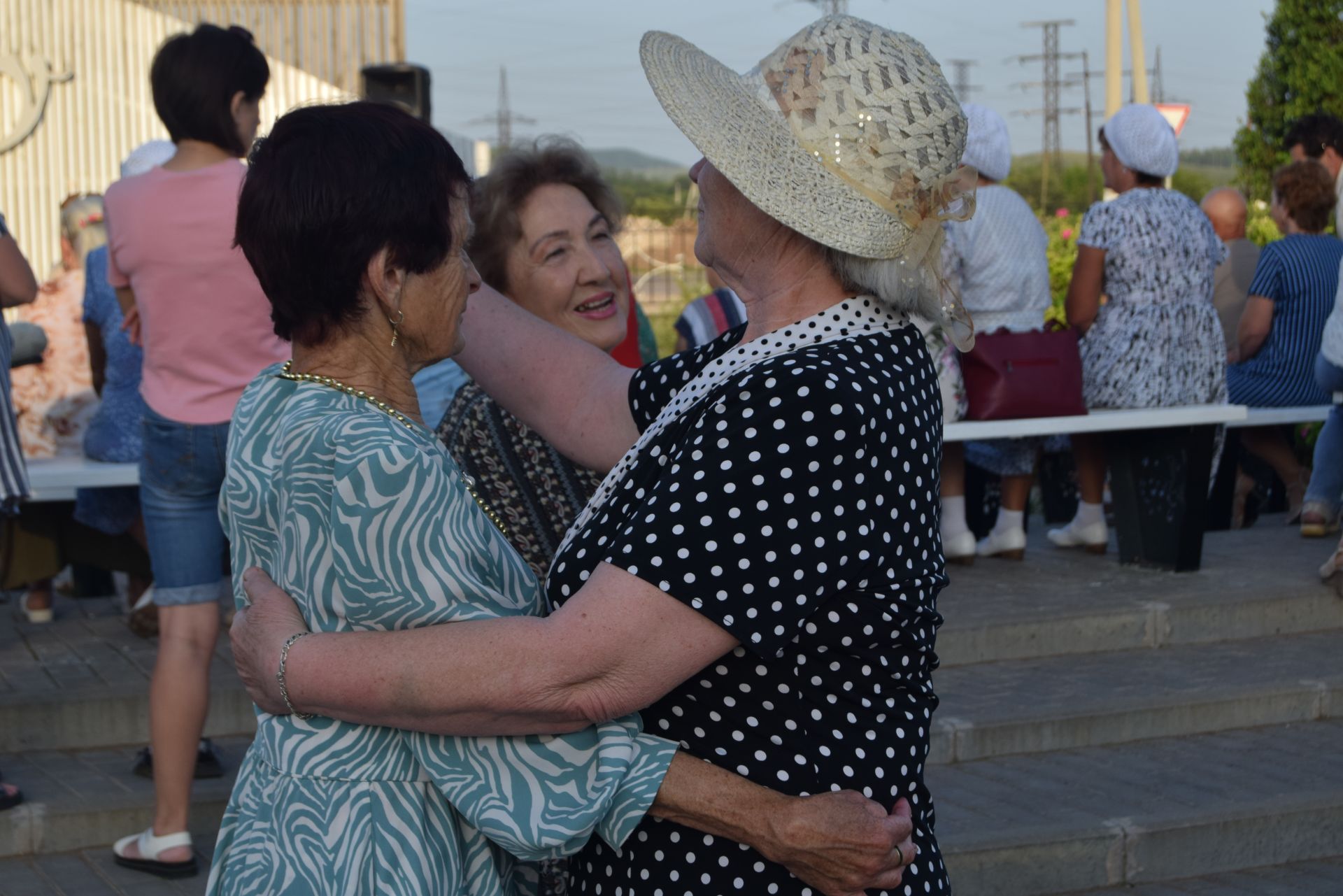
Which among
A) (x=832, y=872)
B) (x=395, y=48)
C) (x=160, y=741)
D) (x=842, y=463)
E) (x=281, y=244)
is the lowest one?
(x=160, y=741)

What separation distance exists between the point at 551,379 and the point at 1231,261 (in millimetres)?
8361

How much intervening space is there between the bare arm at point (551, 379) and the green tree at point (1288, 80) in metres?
16.4

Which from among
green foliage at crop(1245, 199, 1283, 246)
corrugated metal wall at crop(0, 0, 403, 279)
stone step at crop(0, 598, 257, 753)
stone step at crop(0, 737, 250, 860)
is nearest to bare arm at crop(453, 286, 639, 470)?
stone step at crop(0, 737, 250, 860)

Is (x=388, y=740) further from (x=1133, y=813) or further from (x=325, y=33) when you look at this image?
(x=325, y=33)

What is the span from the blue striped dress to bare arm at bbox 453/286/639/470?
6.73m

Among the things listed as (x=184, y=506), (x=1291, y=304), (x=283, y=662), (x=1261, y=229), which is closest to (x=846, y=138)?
(x=283, y=662)

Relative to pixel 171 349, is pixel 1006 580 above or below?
below

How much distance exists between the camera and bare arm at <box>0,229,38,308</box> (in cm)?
434

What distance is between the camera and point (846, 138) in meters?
1.88

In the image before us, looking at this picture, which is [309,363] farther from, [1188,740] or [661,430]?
[1188,740]

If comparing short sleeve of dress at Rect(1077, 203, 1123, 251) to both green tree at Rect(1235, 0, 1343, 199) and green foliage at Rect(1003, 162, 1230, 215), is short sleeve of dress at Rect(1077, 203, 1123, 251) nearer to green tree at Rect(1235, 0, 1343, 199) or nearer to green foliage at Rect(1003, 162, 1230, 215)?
green tree at Rect(1235, 0, 1343, 199)

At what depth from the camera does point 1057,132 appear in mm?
76312

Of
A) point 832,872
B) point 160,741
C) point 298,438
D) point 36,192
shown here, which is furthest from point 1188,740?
point 36,192

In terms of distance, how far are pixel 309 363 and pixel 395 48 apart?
1596 centimetres
